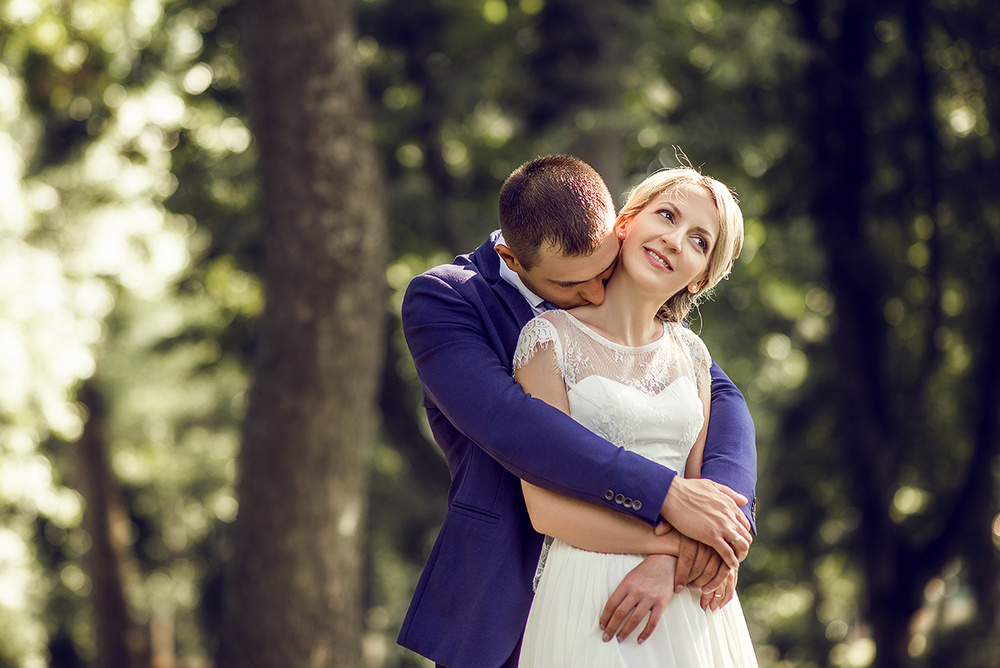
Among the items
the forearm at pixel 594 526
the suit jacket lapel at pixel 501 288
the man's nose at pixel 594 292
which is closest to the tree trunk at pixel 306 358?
the suit jacket lapel at pixel 501 288

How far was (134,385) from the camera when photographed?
24297 mm

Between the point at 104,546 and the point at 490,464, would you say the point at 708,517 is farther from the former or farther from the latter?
the point at 104,546

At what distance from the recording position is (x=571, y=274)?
2391 mm

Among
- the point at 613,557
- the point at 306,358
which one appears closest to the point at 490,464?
the point at 613,557

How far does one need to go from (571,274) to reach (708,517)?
2.12ft

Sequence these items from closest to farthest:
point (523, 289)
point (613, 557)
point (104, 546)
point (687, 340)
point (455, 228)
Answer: point (613, 557), point (523, 289), point (687, 340), point (455, 228), point (104, 546)

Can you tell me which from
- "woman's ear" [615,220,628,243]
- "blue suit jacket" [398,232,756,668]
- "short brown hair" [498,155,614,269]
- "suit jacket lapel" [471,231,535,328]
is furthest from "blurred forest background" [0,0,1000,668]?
"short brown hair" [498,155,614,269]

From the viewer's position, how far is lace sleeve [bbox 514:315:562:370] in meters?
2.39

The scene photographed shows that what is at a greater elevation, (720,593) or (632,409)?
(632,409)

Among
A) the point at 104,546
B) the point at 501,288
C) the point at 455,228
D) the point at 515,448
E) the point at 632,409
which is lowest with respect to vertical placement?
the point at 104,546

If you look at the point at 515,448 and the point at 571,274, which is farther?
the point at 571,274

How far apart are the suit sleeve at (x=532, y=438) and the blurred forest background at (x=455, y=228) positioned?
4428 millimetres

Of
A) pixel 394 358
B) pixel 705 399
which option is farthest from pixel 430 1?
pixel 705 399

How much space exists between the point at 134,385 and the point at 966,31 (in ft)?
66.2
